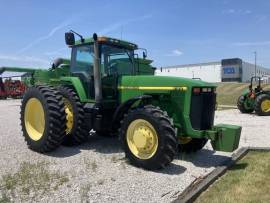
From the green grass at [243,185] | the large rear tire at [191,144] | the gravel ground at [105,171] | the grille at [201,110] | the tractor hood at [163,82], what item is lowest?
the green grass at [243,185]

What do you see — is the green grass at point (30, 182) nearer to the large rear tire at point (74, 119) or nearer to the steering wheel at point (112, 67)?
the large rear tire at point (74, 119)

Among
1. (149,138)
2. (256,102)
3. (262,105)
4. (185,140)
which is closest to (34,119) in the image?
(149,138)

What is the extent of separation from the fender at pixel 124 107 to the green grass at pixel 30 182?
177 centimetres

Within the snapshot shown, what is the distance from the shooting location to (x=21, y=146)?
8.59 metres

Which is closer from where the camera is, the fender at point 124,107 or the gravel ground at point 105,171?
the gravel ground at point 105,171

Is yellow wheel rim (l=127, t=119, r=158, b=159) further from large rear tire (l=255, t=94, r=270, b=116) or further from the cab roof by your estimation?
large rear tire (l=255, t=94, r=270, b=116)

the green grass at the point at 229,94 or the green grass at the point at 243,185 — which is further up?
the green grass at the point at 229,94

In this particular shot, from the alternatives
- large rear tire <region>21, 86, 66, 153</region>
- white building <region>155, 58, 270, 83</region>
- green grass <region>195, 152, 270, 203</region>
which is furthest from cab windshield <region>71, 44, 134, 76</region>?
white building <region>155, 58, 270, 83</region>

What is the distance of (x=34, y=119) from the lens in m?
8.36

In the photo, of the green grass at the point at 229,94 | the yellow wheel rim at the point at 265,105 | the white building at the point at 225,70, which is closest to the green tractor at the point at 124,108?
the yellow wheel rim at the point at 265,105

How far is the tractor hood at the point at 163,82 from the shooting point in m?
7.04

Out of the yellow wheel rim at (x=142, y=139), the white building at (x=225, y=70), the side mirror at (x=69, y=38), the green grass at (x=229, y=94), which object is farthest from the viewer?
the white building at (x=225, y=70)

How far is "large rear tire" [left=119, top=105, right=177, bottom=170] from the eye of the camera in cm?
638

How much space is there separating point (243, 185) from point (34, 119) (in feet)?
15.4
